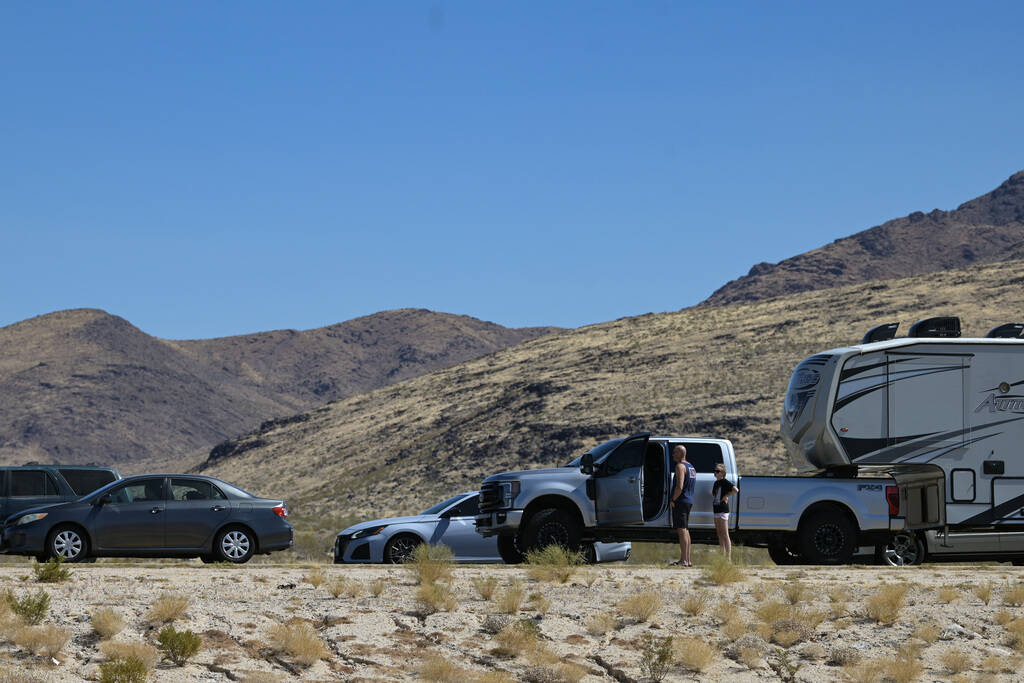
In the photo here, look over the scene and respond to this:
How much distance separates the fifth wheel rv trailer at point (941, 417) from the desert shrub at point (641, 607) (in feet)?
21.1

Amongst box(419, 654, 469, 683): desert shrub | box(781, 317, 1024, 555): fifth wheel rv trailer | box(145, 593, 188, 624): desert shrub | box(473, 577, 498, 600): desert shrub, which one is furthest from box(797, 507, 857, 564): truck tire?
box(145, 593, 188, 624): desert shrub

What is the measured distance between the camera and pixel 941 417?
1972cm

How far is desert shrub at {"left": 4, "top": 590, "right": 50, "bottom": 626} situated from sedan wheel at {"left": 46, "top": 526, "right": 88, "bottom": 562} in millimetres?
6094

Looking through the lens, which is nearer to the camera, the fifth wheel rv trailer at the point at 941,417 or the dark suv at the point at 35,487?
the fifth wheel rv trailer at the point at 941,417

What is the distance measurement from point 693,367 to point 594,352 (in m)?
12.9

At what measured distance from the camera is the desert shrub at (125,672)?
11.1m

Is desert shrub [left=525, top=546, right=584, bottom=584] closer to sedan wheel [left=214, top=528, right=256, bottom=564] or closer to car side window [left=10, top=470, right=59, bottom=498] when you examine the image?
sedan wheel [left=214, top=528, right=256, bottom=564]

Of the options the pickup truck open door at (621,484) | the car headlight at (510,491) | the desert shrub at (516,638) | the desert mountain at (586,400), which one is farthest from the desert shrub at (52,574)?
the desert mountain at (586,400)

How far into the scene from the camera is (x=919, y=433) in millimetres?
19672

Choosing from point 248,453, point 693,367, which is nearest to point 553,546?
point 693,367

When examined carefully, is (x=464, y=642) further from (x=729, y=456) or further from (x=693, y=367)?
(x=693, y=367)

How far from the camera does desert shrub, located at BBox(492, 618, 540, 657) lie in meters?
13.0

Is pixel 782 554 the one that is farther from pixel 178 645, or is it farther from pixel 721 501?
pixel 178 645

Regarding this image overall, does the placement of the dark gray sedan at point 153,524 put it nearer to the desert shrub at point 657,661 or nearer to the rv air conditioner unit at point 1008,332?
the desert shrub at point 657,661
